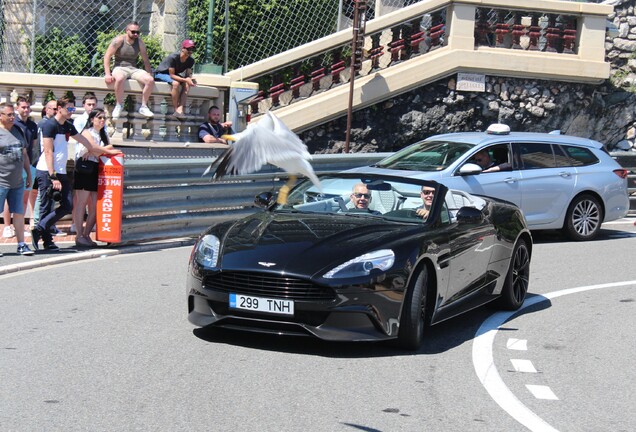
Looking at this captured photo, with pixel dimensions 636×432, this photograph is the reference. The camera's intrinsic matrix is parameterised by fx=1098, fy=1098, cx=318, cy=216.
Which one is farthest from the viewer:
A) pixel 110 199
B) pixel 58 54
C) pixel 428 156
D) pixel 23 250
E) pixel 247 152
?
pixel 58 54

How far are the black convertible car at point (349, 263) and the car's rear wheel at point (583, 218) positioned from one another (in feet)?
21.3

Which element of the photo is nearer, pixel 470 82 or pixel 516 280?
pixel 516 280

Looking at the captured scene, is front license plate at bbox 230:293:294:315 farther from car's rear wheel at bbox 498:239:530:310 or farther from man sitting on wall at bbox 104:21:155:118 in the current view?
man sitting on wall at bbox 104:21:155:118

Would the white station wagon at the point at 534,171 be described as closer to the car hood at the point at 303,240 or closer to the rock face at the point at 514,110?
the rock face at the point at 514,110

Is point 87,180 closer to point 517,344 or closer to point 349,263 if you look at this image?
point 349,263

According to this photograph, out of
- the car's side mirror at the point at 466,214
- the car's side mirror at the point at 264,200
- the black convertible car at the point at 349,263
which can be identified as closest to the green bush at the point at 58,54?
the car's side mirror at the point at 264,200

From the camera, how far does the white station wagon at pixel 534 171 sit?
1516 centimetres

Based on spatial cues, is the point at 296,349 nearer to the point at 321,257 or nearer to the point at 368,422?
the point at 321,257

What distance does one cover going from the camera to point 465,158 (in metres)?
15.1

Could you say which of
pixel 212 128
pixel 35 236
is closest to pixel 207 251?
pixel 35 236

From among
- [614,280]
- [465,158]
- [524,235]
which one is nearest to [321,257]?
[524,235]

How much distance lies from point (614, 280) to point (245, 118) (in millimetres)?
8708

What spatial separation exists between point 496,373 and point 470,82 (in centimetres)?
1475

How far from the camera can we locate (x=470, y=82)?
2216 centimetres
